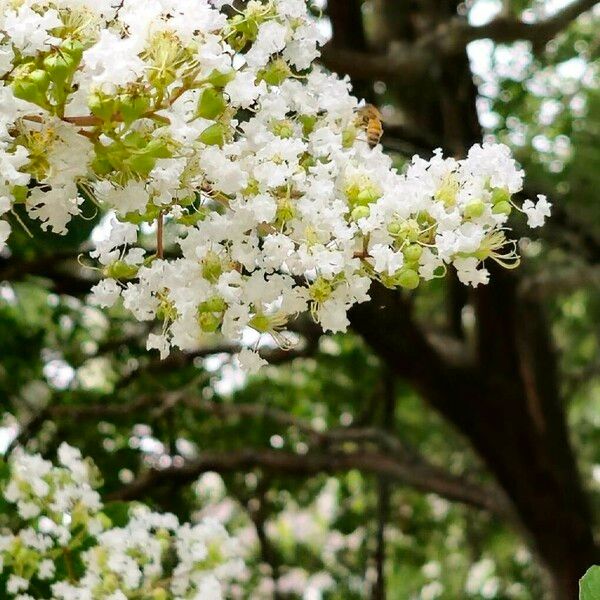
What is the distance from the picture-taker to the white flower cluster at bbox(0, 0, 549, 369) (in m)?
0.64

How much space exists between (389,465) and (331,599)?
967 millimetres

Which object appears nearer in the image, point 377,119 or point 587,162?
point 377,119

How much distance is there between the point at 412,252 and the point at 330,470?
2.00 meters

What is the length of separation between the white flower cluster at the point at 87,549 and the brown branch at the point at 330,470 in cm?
97

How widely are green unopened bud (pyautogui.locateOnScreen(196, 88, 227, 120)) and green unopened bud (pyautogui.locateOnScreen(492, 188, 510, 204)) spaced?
0.75ft

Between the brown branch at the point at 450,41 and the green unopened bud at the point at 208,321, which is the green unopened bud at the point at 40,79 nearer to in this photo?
the green unopened bud at the point at 208,321

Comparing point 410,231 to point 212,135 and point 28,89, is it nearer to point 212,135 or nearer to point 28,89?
point 212,135

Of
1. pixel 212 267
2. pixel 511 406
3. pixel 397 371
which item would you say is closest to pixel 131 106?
→ pixel 212 267

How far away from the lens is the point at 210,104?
675 millimetres

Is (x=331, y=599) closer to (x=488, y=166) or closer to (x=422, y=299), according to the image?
(x=422, y=299)

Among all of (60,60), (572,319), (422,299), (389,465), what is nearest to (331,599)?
(389,465)

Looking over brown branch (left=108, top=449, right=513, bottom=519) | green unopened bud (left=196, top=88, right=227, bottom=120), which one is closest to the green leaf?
green unopened bud (left=196, top=88, right=227, bottom=120)

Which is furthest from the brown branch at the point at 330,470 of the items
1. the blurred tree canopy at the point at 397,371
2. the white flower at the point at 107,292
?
the white flower at the point at 107,292

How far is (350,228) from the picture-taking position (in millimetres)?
740
